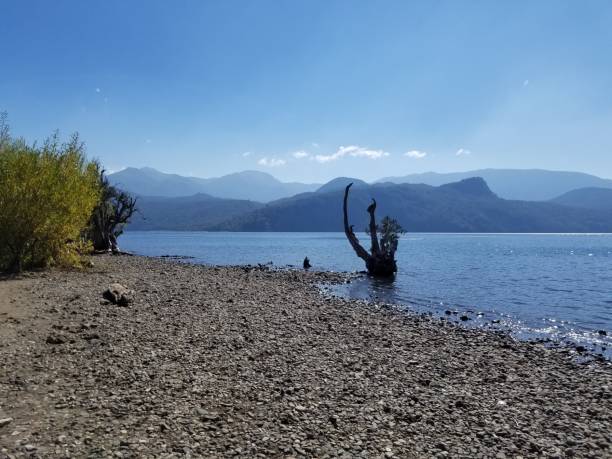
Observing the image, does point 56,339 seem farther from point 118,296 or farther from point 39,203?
point 39,203

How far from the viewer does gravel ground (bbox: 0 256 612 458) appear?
8.56 m

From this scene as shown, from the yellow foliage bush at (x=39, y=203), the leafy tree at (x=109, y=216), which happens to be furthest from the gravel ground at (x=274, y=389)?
the leafy tree at (x=109, y=216)

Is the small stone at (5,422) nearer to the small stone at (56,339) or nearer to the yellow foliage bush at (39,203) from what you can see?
the small stone at (56,339)

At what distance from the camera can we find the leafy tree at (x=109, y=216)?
5795 cm

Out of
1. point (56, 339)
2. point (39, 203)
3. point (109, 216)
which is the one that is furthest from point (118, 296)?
point (109, 216)

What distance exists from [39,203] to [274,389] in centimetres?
2652

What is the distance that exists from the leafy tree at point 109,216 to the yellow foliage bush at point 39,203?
954 inches

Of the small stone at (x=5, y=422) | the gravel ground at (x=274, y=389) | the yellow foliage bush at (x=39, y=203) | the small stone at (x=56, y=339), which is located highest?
the yellow foliage bush at (x=39, y=203)

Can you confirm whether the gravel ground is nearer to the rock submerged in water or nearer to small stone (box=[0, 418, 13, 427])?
small stone (box=[0, 418, 13, 427])

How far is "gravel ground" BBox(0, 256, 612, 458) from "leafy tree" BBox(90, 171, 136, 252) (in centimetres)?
3887

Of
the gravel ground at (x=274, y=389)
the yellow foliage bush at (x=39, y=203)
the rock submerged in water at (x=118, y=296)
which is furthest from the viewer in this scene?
the yellow foliage bush at (x=39, y=203)

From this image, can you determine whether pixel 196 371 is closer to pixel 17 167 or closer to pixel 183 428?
pixel 183 428

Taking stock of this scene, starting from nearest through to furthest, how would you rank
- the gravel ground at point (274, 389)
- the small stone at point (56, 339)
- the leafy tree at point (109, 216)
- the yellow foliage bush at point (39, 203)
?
the gravel ground at point (274, 389)
the small stone at point (56, 339)
the yellow foliage bush at point (39, 203)
the leafy tree at point (109, 216)

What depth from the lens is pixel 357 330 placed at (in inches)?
795
